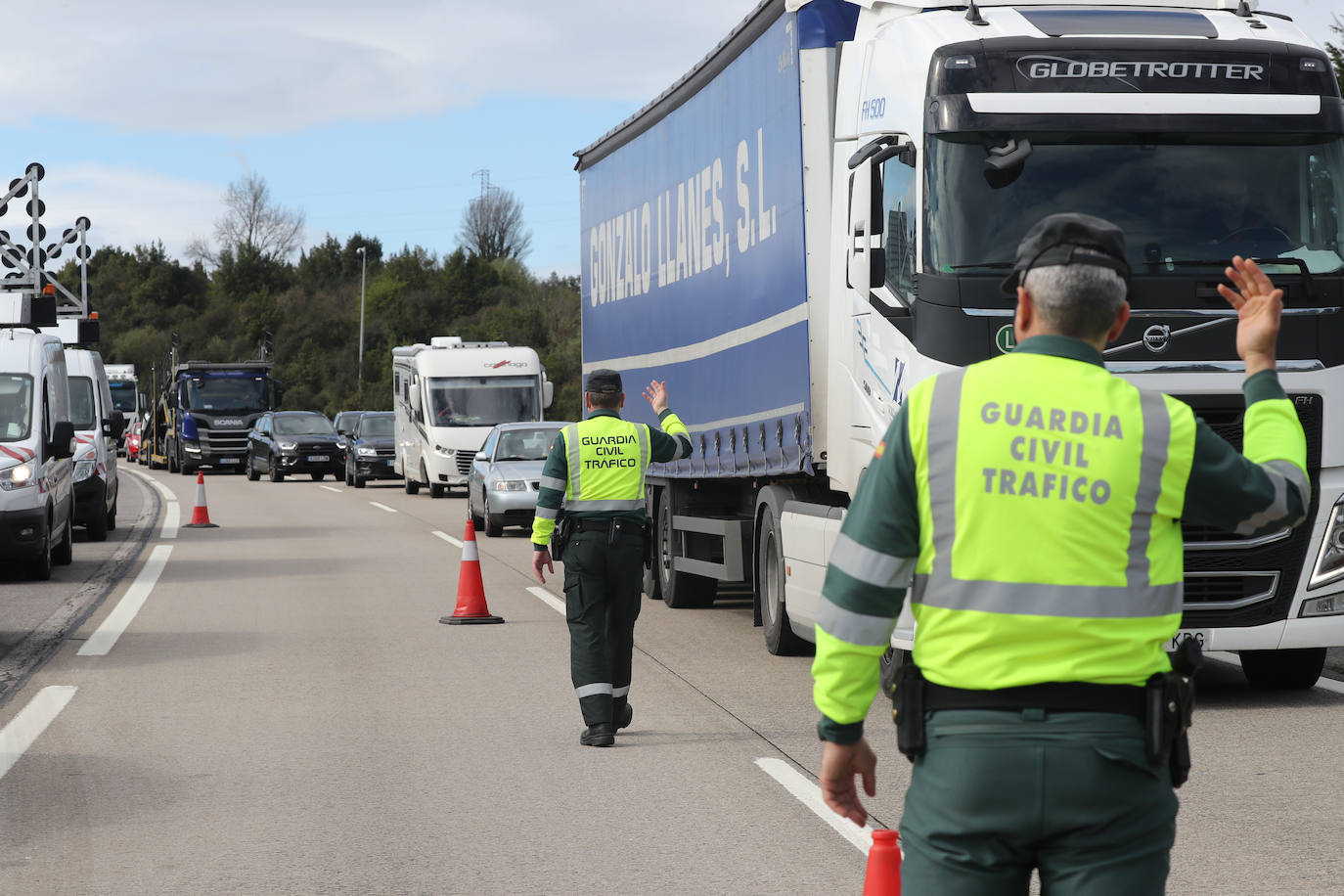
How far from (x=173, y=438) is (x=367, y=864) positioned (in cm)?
4907

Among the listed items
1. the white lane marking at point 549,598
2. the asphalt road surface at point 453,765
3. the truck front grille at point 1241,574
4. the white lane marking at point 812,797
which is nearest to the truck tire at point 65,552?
the asphalt road surface at point 453,765

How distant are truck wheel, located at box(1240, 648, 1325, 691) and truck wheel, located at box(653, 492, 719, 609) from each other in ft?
17.5

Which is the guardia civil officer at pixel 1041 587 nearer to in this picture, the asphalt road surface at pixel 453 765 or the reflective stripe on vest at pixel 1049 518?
the reflective stripe on vest at pixel 1049 518

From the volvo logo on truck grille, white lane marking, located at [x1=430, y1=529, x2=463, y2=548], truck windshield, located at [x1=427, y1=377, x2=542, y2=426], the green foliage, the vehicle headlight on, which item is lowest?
white lane marking, located at [x1=430, y1=529, x2=463, y2=548]

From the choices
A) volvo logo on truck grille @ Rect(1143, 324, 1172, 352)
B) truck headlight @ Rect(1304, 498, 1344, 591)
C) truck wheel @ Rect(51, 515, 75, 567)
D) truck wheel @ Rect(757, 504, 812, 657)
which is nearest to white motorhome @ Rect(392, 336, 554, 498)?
truck wheel @ Rect(51, 515, 75, 567)

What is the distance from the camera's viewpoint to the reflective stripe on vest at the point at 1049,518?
3105 mm

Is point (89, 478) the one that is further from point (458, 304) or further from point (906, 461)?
point (458, 304)

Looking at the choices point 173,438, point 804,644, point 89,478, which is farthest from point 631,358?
point 173,438

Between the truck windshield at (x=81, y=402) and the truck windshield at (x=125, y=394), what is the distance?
4487 cm

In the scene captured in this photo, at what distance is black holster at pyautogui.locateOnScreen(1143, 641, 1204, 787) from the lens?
3.06 meters

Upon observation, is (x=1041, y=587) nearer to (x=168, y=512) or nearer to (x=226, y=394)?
(x=168, y=512)

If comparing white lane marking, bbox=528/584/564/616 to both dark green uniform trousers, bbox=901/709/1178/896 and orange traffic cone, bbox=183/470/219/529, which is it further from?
dark green uniform trousers, bbox=901/709/1178/896

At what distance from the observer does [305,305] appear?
4628 inches

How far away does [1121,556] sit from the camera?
314 cm
